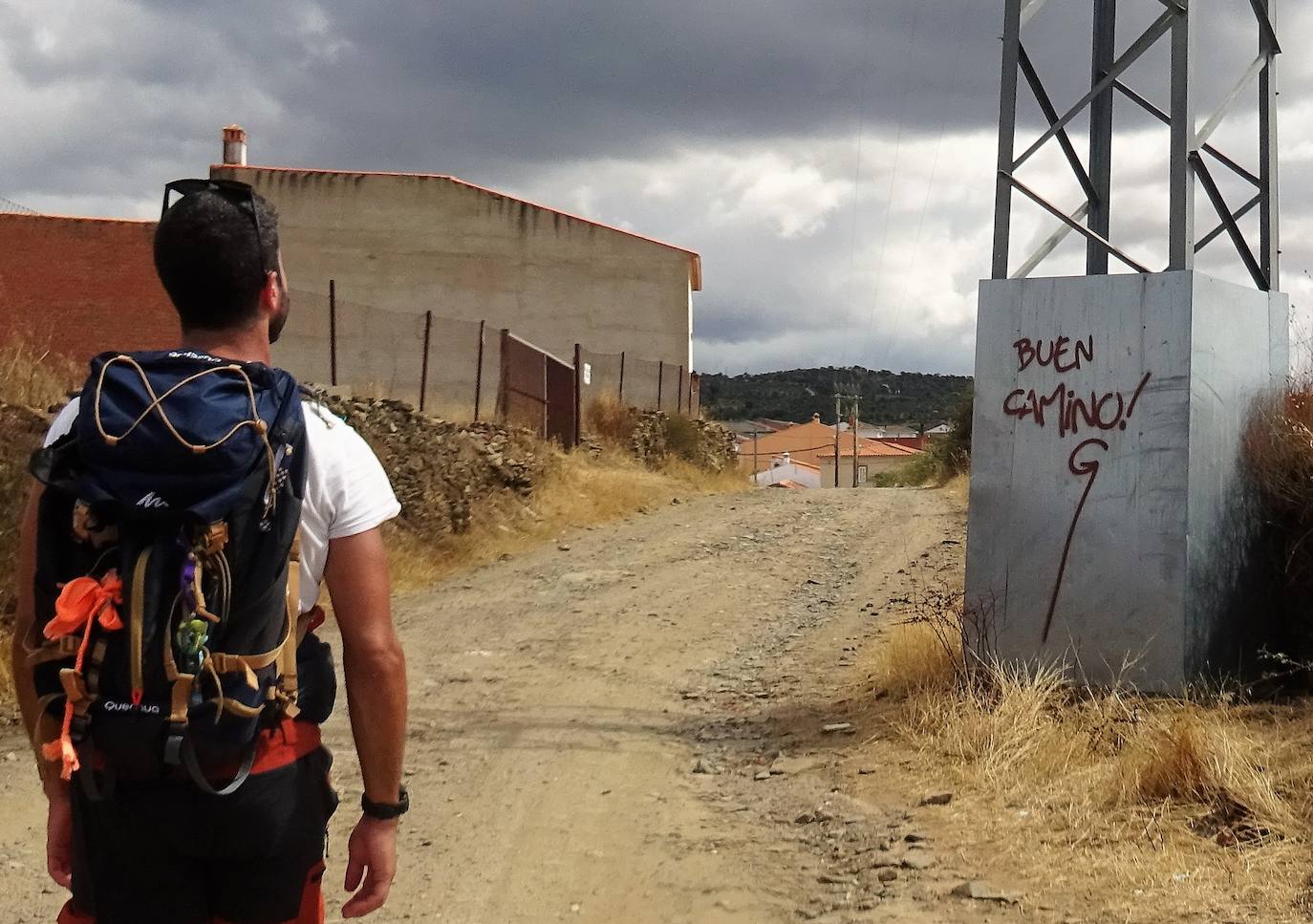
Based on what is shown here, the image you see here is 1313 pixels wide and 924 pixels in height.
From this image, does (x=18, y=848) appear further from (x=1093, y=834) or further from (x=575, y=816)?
(x=1093, y=834)

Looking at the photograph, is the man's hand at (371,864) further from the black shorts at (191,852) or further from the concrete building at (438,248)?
the concrete building at (438,248)

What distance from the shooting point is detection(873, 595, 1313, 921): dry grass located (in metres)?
4.32

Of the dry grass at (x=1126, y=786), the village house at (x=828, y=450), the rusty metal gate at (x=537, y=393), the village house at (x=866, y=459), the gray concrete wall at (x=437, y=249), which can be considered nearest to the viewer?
the dry grass at (x=1126, y=786)

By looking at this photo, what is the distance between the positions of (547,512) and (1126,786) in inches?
423

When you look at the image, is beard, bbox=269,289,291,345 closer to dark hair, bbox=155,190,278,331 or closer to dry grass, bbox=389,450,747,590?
dark hair, bbox=155,190,278,331

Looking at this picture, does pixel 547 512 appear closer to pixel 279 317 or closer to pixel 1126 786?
pixel 1126 786

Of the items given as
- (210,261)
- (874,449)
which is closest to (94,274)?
(210,261)

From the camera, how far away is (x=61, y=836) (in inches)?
90.3

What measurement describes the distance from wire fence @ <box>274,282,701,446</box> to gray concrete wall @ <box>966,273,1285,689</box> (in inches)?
334

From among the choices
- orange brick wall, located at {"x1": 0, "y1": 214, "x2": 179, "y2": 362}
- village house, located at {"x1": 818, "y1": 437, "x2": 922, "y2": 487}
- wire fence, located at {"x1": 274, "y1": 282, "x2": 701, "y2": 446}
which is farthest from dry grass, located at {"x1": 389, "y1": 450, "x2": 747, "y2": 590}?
village house, located at {"x1": 818, "y1": 437, "x2": 922, "y2": 487}

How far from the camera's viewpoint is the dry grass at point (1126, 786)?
4316 millimetres

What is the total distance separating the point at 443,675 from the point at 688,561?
4.67 meters

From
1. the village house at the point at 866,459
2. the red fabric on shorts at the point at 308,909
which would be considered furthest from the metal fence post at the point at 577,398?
the village house at the point at 866,459

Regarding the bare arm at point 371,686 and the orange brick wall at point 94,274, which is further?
the orange brick wall at point 94,274
